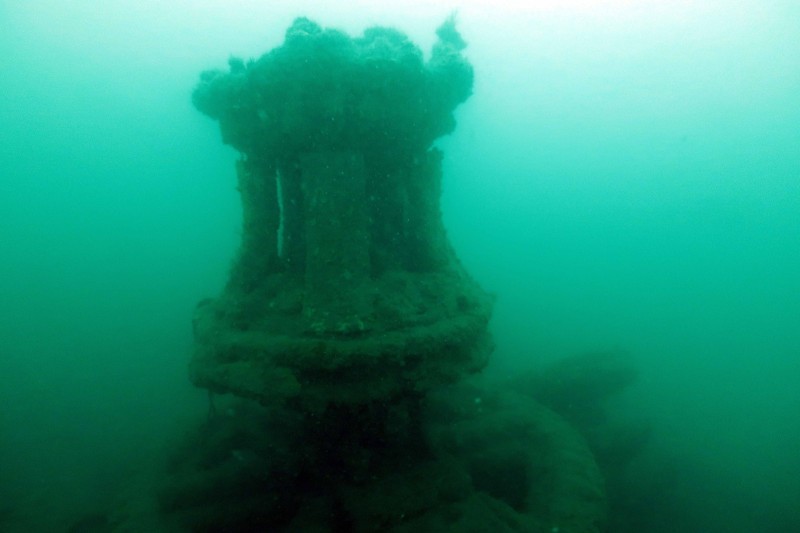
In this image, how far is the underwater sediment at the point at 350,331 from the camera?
3.90 metres

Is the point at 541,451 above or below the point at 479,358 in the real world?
below

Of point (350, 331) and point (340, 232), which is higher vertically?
point (340, 232)

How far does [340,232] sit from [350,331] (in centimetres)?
120

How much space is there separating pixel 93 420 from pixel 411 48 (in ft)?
47.3

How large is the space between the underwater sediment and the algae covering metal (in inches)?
0.7

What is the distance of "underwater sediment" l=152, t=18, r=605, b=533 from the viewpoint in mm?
3896

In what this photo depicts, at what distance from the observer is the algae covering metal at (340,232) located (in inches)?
151

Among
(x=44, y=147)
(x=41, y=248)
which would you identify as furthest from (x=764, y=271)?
(x=44, y=147)

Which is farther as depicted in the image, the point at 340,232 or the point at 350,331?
the point at 340,232

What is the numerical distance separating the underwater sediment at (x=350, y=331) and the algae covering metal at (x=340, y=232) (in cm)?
2

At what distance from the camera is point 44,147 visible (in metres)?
86.9

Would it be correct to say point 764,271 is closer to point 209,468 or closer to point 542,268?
point 542,268

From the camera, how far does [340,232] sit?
15.3 ft

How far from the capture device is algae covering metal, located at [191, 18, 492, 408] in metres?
3.84
